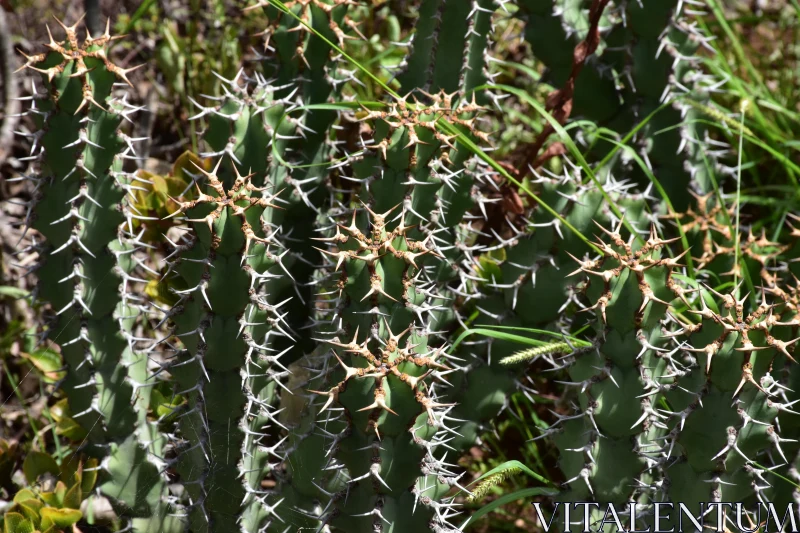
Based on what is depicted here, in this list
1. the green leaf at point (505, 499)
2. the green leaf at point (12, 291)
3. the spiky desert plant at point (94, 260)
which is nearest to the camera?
the green leaf at point (505, 499)

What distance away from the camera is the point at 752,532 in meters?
1.71

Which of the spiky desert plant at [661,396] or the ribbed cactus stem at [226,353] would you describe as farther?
the ribbed cactus stem at [226,353]

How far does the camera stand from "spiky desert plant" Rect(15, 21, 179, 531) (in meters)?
1.91

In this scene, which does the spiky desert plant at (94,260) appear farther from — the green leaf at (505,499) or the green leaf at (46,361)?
the green leaf at (505,499)

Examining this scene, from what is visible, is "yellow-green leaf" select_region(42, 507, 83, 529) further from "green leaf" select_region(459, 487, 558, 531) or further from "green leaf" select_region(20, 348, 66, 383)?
"green leaf" select_region(459, 487, 558, 531)

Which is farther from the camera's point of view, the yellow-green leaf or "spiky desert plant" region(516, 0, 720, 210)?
"spiky desert plant" region(516, 0, 720, 210)

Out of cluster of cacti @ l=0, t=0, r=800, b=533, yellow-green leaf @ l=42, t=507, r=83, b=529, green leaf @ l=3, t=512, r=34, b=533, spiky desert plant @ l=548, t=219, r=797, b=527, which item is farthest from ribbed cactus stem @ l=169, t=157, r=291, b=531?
spiky desert plant @ l=548, t=219, r=797, b=527

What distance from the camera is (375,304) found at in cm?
171

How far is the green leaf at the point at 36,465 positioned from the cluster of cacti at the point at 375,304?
90mm

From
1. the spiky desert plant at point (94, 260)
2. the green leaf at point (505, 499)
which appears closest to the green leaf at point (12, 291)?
the spiky desert plant at point (94, 260)

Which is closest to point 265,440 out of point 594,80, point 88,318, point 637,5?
point 88,318

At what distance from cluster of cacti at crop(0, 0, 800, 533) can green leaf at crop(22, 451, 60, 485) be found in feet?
0.29

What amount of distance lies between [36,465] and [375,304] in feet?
3.79

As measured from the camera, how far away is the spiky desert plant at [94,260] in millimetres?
1905
